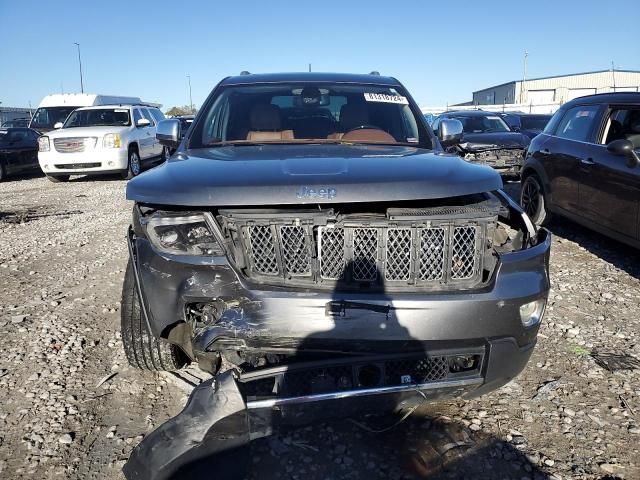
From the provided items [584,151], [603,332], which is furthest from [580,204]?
[603,332]

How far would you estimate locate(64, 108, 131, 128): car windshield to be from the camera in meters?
12.9

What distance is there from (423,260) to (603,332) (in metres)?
2.26

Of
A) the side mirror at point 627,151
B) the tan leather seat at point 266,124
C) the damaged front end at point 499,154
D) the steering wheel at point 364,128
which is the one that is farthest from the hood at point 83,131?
the side mirror at point 627,151

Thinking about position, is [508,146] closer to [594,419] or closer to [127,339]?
[594,419]

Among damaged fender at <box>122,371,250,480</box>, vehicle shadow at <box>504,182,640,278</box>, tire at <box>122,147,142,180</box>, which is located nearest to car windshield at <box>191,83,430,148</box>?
damaged fender at <box>122,371,250,480</box>

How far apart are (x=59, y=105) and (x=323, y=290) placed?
740 inches

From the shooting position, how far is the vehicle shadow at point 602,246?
534 centimetres

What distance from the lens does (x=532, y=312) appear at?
232cm

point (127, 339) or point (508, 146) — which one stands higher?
point (508, 146)

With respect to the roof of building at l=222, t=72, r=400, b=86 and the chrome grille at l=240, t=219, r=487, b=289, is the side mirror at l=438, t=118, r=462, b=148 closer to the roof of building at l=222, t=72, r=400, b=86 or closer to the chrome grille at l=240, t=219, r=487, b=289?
the roof of building at l=222, t=72, r=400, b=86

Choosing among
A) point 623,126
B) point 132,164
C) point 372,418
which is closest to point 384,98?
point 372,418

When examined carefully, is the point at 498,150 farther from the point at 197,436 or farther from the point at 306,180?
the point at 197,436

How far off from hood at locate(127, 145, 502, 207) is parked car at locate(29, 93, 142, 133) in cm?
1510

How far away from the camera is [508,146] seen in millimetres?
10250
